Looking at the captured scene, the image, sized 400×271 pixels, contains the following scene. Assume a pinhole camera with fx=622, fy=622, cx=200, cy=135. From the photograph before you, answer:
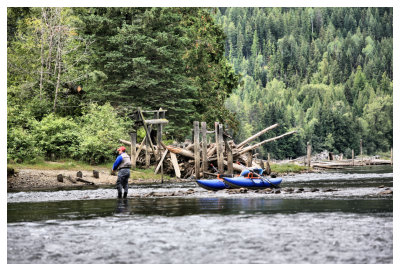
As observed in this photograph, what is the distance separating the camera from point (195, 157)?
39.1 m

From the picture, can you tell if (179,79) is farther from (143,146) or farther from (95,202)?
(95,202)

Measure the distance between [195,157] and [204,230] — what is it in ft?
75.6

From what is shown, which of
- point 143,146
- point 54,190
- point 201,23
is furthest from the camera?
point 201,23

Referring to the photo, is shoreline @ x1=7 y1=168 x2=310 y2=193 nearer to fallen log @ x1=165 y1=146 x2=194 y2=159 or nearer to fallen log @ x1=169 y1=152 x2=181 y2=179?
fallen log @ x1=169 y1=152 x2=181 y2=179

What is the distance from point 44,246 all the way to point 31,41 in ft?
109

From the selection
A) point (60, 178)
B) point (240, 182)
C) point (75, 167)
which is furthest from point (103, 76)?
point (240, 182)

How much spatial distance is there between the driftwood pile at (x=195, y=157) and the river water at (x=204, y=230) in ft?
47.8

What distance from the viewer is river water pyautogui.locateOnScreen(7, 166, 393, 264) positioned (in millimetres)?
13094

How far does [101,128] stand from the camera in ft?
132

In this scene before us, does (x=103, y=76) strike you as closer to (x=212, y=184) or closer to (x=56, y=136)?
(x=56, y=136)

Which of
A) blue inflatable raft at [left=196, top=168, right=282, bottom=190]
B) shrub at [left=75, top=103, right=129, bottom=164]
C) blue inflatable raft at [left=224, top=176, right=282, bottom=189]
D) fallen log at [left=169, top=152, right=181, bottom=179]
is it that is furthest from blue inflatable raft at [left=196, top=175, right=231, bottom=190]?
shrub at [left=75, top=103, right=129, bottom=164]

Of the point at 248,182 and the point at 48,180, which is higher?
the point at 48,180

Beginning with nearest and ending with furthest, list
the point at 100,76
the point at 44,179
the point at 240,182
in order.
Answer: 1. the point at 240,182
2. the point at 44,179
3. the point at 100,76
